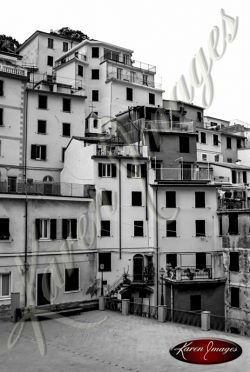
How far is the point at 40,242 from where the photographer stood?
32188 mm

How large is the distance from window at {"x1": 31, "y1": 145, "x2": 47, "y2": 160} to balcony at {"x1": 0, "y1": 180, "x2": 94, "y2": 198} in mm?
5239

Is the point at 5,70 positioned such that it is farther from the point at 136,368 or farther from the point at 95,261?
the point at 136,368

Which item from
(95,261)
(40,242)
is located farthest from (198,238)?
(40,242)

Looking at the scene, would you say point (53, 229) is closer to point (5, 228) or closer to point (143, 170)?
point (5, 228)

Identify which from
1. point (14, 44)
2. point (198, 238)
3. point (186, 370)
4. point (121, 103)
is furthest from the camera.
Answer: point (14, 44)

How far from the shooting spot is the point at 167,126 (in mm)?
44125

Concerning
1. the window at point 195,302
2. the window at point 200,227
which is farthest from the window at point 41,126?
the window at point 195,302

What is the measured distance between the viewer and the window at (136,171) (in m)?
39.6

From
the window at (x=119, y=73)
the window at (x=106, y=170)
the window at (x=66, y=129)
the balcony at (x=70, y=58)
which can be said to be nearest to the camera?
the window at (x=106, y=170)

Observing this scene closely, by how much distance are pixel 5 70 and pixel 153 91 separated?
21.2 m

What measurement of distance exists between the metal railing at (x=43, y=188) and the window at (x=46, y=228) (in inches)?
85.0

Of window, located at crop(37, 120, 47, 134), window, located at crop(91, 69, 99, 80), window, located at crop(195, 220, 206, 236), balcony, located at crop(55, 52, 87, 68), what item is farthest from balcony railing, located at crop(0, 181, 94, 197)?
balcony, located at crop(55, 52, 87, 68)

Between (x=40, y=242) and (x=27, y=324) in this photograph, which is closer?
(x=27, y=324)

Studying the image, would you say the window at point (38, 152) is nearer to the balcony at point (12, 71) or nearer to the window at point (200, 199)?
the balcony at point (12, 71)
